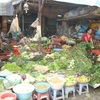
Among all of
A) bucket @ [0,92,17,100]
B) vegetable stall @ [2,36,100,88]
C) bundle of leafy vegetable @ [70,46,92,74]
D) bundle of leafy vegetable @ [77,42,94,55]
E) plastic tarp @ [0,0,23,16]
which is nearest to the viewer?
bucket @ [0,92,17,100]

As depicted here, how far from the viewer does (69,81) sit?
204 inches

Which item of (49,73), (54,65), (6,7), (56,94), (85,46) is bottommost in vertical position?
(56,94)

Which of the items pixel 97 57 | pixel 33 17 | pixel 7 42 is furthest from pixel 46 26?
pixel 97 57

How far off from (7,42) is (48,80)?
22.0 ft

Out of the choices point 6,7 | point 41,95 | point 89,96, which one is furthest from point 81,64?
point 6,7

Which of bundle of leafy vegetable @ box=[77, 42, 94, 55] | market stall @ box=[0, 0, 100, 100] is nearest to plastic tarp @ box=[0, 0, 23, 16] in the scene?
market stall @ box=[0, 0, 100, 100]

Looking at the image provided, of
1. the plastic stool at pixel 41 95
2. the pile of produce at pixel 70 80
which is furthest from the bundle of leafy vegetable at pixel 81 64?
the plastic stool at pixel 41 95

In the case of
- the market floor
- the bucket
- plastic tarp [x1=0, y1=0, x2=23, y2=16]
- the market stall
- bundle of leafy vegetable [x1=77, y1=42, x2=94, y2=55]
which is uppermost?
plastic tarp [x1=0, y1=0, x2=23, y2=16]

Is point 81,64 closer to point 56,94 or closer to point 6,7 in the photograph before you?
point 56,94

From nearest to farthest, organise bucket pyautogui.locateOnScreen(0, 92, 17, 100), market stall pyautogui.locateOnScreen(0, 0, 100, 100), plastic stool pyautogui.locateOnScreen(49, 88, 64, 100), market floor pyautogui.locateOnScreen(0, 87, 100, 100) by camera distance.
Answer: bucket pyautogui.locateOnScreen(0, 92, 17, 100), market stall pyautogui.locateOnScreen(0, 0, 100, 100), plastic stool pyautogui.locateOnScreen(49, 88, 64, 100), market floor pyautogui.locateOnScreen(0, 87, 100, 100)

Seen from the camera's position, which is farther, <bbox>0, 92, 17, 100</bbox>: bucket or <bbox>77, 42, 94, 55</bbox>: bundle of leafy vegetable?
<bbox>77, 42, 94, 55</bbox>: bundle of leafy vegetable

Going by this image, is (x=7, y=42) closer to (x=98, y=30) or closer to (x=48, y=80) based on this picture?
(x=98, y=30)

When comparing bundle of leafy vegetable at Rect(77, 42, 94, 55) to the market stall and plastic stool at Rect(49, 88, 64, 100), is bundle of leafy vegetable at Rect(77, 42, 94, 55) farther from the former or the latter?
plastic stool at Rect(49, 88, 64, 100)

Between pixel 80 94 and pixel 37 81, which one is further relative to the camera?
pixel 80 94
